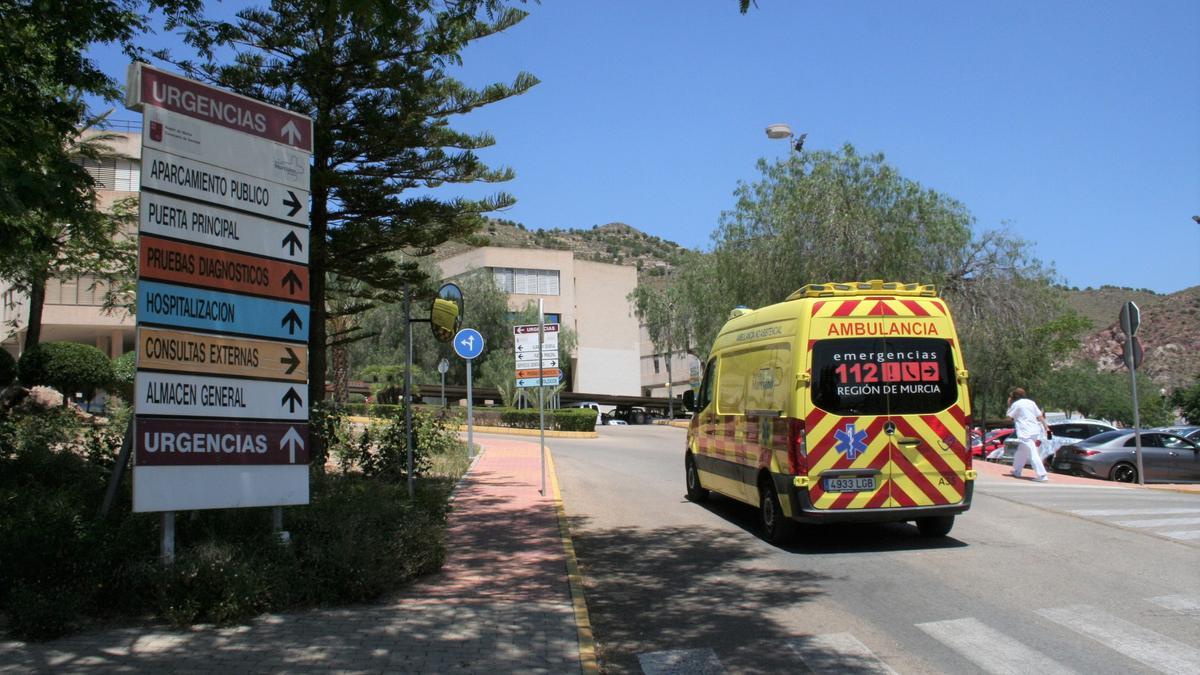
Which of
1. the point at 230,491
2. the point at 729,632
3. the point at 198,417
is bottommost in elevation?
the point at 729,632

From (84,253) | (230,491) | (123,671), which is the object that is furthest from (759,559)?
(84,253)

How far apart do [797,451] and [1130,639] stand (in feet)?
11.5

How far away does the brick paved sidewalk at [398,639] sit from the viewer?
204 inches

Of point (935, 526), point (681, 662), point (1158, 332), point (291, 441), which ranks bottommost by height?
point (681, 662)

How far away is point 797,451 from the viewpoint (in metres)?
9.03

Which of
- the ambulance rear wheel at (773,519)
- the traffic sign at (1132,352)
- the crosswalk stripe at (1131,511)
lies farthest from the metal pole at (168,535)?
the traffic sign at (1132,352)

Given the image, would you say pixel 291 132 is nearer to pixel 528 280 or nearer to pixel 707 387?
pixel 707 387

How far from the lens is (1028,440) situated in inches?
623

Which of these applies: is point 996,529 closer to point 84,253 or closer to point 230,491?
point 230,491

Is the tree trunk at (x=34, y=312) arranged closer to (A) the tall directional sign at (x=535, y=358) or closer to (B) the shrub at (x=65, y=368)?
(B) the shrub at (x=65, y=368)

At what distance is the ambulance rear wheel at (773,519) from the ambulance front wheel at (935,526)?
1487mm

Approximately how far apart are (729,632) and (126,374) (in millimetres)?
30504

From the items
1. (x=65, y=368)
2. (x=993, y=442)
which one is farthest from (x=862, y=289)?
(x=65, y=368)

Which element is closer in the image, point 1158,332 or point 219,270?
point 219,270
